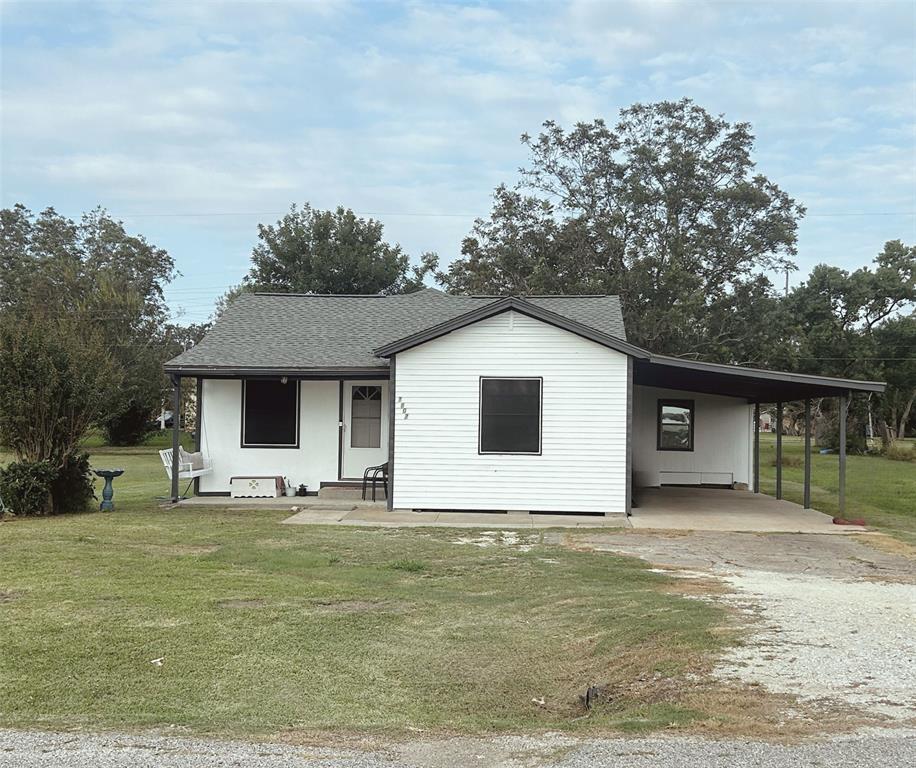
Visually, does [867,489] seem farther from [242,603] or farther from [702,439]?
[242,603]

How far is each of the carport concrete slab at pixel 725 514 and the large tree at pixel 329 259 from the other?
92.3ft

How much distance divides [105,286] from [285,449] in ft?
82.4

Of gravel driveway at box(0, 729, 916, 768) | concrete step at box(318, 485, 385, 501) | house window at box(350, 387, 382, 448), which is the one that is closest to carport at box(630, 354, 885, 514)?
house window at box(350, 387, 382, 448)

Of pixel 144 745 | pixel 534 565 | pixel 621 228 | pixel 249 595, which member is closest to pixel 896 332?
pixel 621 228

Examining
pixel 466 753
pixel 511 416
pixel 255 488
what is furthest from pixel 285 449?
pixel 466 753

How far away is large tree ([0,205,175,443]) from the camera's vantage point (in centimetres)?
3684

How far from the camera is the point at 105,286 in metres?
38.1

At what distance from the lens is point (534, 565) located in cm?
989

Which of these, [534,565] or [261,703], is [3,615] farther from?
[534,565]

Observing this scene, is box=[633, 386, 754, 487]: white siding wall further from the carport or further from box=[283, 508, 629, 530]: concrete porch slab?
box=[283, 508, 629, 530]: concrete porch slab

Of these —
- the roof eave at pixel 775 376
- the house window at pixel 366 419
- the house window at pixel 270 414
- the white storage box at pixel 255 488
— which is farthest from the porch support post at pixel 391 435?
the roof eave at pixel 775 376

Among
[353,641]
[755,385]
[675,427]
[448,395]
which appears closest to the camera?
[353,641]

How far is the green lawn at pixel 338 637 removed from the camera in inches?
204

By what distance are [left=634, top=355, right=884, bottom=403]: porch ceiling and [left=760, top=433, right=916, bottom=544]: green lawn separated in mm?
2218
